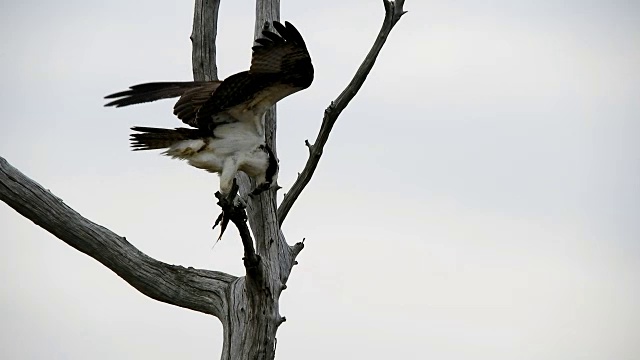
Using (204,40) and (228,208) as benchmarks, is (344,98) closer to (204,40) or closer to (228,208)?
(204,40)

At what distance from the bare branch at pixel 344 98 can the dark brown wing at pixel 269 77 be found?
668mm

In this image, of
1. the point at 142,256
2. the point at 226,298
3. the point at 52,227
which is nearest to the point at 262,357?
the point at 226,298

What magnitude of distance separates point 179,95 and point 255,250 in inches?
45.2

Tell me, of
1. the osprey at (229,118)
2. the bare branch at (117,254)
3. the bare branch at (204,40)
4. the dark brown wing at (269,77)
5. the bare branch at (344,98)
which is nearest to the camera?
the dark brown wing at (269,77)

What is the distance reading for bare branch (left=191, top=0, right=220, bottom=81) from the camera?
9828 mm

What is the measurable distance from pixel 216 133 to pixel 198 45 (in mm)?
1309

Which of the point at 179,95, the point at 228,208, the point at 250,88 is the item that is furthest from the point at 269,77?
the point at 179,95

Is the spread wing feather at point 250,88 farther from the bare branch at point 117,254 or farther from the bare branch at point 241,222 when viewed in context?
the bare branch at point 117,254

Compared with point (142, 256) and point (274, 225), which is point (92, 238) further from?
point (274, 225)

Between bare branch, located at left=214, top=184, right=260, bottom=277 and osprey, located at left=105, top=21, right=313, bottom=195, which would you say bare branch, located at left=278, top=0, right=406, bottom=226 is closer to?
osprey, located at left=105, top=21, right=313, bottom=195

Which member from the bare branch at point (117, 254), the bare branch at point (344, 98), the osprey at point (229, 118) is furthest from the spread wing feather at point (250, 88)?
the bare branch at point (117, 254)

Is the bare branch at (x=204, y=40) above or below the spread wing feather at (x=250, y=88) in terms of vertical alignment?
above

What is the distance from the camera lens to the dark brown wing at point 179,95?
877 centimetres

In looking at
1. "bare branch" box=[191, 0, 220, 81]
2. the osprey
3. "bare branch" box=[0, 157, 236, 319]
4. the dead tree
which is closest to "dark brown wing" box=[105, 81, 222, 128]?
the osprey
